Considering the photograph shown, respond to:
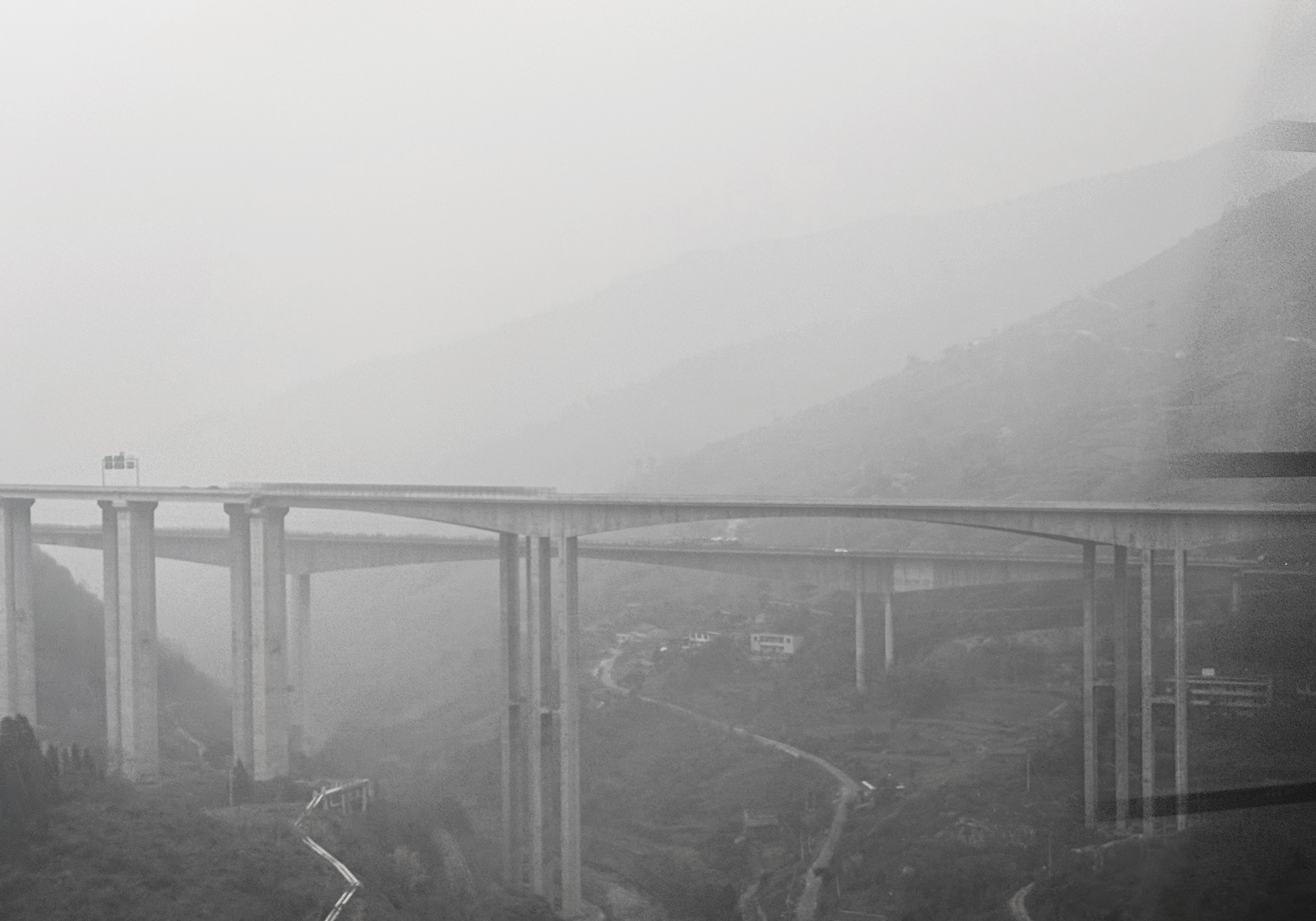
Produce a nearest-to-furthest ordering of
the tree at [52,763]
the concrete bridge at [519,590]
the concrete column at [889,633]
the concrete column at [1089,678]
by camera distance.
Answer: the tree at [52,763]
the concrete bridge at [519,590]
the concrete column at [1089,678]
the concrete column at [889,633]

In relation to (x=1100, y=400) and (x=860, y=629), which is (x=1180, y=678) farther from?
(x=1100, y=400)

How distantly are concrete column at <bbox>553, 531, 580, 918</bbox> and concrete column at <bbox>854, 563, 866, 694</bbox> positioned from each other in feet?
51.0

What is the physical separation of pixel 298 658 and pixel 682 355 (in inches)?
3880

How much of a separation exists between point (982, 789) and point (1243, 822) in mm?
27946

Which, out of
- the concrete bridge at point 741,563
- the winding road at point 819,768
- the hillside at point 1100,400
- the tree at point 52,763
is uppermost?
the hillside at point 1100,400

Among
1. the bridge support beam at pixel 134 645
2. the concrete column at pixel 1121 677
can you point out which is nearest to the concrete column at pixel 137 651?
the bridge support beam at pixel 134 645

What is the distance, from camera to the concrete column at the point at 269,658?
119ft

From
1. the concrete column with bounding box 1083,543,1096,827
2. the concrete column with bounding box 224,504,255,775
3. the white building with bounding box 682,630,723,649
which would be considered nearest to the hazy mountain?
the white building with bounding box 682,630,723,649

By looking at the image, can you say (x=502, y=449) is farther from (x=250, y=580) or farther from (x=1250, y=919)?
(x=1250, y=919)

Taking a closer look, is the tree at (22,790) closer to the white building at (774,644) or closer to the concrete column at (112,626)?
the concrete column at (112,626)

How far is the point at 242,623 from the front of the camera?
36.9 m

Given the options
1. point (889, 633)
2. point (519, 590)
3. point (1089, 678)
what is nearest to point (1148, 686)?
point (1089, 678)

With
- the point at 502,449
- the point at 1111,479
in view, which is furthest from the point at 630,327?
the point at 1111,479

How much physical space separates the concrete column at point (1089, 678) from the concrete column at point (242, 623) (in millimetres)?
22648
